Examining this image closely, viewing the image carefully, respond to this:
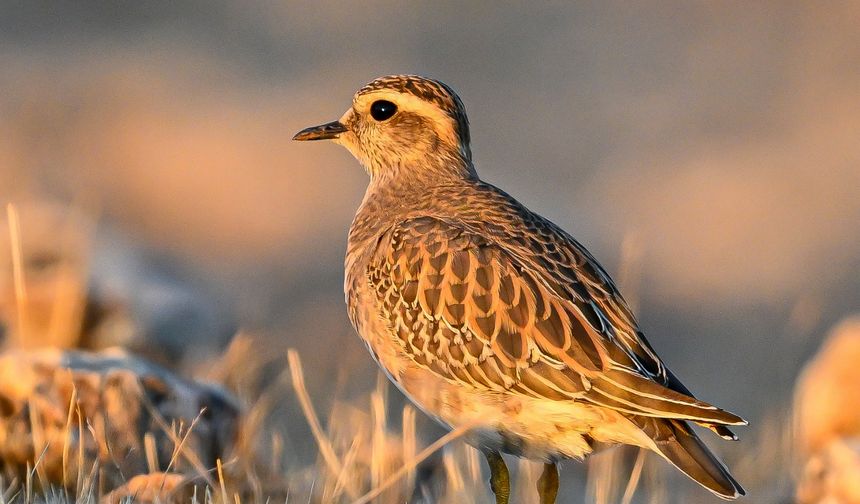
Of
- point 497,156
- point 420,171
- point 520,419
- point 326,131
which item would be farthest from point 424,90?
point 497,156

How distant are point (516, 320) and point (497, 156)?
14353mm

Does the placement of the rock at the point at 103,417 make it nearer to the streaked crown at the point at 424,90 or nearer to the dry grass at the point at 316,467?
the dry grass at the point at 316,467

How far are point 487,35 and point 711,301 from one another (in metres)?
11.1

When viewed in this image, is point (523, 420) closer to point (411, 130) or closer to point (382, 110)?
point (411, 130)

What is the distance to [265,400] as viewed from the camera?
8016 millimetres

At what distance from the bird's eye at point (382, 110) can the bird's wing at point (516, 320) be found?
1.26m

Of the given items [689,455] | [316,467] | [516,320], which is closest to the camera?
[689,455]

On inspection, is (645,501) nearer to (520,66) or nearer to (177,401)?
(177,401)

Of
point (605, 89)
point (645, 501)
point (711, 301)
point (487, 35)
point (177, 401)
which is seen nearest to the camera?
point (177, 401)

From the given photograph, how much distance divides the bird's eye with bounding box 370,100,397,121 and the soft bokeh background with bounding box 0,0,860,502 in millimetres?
1621

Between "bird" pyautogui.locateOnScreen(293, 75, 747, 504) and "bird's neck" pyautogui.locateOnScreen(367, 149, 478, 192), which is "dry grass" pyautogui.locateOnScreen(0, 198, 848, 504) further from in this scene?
"bird's neck" pyautogui.locateOnScreen(367, 149, 478, 192)

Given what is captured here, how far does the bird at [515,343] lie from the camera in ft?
21.2

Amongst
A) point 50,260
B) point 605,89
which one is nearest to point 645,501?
point 50,260

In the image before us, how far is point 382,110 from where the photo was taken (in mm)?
8312
